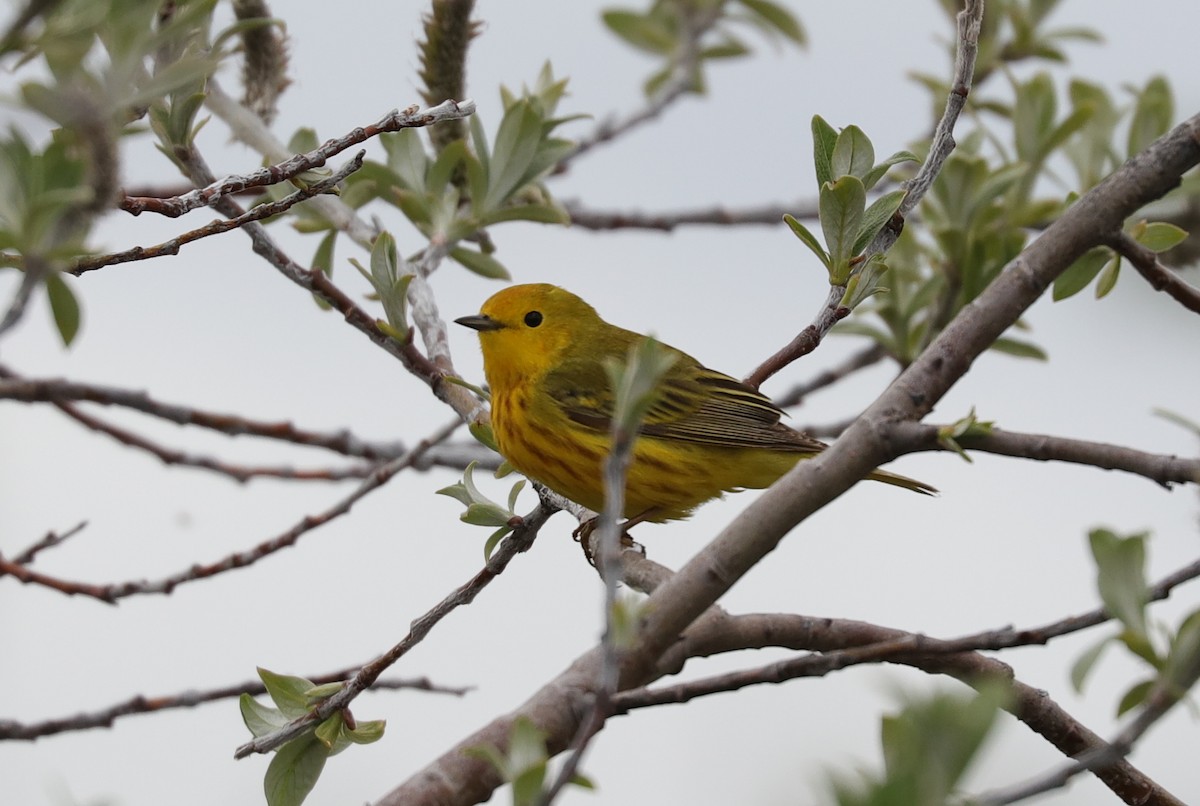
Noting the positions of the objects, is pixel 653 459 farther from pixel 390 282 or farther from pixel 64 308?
pixel 64 308

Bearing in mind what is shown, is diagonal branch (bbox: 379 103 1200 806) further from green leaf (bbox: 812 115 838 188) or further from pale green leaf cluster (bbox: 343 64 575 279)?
pale green leaf cluster (bbox: 343 64 575 279)

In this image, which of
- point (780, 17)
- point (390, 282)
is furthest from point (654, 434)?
point (780, 17)

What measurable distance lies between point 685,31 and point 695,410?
1.81 metres

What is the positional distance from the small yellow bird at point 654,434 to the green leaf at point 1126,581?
1576mm

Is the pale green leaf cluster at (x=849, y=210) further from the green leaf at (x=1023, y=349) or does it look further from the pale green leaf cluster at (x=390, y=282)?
the green leaf at (x=1023, y=349)

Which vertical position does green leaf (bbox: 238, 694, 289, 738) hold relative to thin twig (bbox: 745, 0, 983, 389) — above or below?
below

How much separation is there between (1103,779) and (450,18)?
2.02 m

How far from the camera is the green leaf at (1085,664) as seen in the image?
4.16 ft

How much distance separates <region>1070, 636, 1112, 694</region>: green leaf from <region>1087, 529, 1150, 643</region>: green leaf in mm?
34

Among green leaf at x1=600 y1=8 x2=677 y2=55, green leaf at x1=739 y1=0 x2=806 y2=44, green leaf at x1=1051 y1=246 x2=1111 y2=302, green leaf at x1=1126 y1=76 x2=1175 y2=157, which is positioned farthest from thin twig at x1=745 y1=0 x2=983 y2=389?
green leaf at x1=600 y1=8 x2=677 y2=55

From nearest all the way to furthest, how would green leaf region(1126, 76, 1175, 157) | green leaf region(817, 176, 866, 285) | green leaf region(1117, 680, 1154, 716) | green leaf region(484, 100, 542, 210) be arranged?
green leaf region(1117, 680, 1154, 716) → green leaf region(817, 176, 866, 285) → green leaf region(484, 100, 542, 210) → green leaf region(1126, 76, 1175, 157)

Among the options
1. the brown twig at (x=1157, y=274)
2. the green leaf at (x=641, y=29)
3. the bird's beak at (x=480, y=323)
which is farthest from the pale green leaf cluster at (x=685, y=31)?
the brown twig at (x=1157, y=274)

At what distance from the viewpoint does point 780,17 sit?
171 inches

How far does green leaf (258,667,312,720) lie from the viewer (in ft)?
6.20
